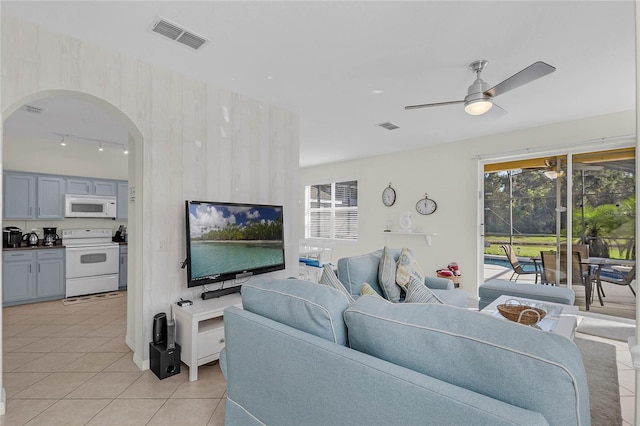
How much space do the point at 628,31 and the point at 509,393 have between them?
9.15 feet

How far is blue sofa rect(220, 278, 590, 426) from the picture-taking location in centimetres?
86

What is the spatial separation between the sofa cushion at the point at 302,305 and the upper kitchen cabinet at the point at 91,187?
521cm

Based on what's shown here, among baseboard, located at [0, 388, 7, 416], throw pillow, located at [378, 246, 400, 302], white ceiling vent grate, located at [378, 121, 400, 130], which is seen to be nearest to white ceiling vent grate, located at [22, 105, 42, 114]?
baseboard, located at [0, 388, 7, 416]

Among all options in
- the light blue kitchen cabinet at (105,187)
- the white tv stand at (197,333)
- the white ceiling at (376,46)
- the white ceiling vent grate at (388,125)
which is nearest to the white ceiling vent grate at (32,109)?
the white ceiling at (376,46)

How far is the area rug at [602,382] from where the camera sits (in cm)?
208

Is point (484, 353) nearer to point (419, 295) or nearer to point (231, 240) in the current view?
point (419, 295)

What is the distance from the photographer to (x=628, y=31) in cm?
228

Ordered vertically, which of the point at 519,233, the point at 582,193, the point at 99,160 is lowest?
the point at 519,233

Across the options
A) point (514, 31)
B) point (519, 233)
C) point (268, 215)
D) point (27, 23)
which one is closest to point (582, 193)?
point (519, 233)

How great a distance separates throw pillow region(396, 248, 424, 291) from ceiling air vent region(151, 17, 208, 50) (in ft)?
8.48

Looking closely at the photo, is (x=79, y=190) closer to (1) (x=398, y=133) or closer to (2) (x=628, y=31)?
(1) (x=398, y=133)

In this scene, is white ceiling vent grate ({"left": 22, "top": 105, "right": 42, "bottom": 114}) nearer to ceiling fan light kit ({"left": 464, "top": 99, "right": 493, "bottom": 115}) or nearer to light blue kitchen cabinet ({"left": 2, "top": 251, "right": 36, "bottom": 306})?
light blue kitchen cabinet ({"left": 2, "top": 251, "right": 36, "bottom": 306})

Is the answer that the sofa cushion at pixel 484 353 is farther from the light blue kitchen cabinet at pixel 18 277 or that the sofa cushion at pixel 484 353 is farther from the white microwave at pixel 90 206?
the white microwave at pixel 90 206

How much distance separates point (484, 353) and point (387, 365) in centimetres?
30
